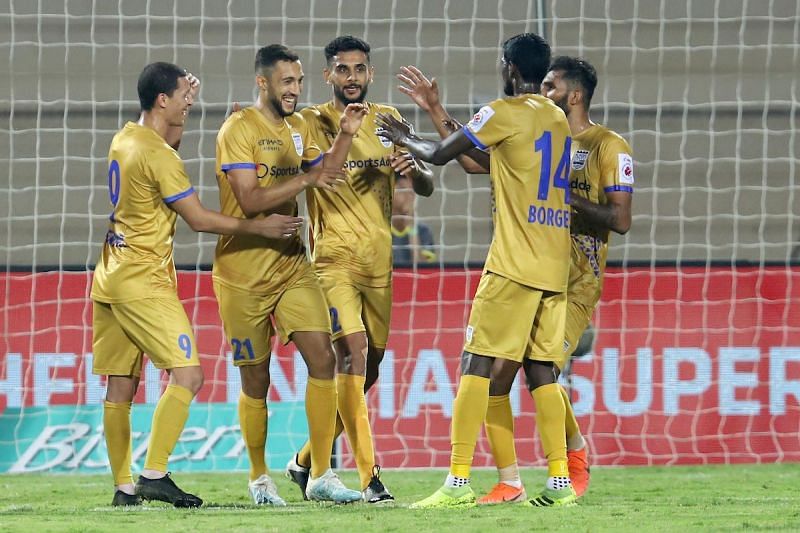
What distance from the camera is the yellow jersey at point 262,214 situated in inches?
230

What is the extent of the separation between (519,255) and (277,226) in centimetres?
103

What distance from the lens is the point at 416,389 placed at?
27.1 feet

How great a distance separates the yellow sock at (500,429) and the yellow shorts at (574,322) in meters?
0.44

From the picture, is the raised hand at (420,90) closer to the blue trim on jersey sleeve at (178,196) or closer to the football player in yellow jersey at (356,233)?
the football player in yellow jersey at (356,233)

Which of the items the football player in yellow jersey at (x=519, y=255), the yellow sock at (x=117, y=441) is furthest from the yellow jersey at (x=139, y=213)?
the football player in yellow jersey at (x=519, y=255)

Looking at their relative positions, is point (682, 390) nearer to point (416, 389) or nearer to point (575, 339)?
point (416, 389)

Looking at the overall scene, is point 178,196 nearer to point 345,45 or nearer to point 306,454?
point 345,45

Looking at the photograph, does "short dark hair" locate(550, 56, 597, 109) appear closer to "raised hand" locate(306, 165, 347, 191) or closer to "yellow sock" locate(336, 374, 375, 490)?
"raised hand" locate(306, 165, 347, 191)

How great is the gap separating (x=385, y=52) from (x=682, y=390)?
340 cm

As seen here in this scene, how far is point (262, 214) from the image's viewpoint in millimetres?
5922

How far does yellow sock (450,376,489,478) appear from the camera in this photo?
550 centimetres

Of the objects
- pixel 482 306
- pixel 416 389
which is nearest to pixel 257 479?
pixel 482 306

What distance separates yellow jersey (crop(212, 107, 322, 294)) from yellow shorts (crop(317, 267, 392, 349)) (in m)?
0.23

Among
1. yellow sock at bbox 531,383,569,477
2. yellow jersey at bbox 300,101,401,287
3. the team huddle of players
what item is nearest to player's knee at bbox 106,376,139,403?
the team huddle of players
